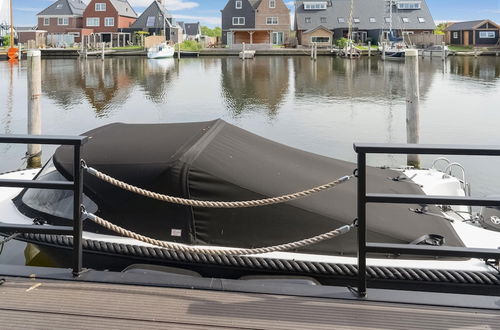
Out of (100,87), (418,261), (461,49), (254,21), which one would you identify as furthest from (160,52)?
(418,261)

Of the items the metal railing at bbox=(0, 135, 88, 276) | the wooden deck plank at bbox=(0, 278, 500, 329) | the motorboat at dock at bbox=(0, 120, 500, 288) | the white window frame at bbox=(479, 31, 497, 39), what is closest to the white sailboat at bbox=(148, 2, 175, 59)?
the white window frame at bbox=(479, 31, 497, 39)

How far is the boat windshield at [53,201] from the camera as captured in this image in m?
4.74

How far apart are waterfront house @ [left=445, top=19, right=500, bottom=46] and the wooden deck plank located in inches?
3607

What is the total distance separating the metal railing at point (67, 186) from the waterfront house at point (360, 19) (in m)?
79.3

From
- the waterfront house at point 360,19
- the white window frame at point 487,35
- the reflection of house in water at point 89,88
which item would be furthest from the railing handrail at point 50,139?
the white window frame at point 487,35

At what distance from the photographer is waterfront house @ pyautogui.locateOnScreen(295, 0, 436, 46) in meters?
80.9

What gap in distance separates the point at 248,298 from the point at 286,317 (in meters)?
0.33

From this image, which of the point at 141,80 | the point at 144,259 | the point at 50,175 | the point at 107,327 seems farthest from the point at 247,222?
the point at 141,80

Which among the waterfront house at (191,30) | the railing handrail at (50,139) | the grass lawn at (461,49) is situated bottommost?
the railing handrail at (50,139)

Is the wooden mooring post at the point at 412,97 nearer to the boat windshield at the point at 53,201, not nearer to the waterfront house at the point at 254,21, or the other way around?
the boat windshield at the point at 53,201

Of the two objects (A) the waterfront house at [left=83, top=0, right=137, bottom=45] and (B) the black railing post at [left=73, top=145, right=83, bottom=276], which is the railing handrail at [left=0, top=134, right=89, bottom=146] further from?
(A) the waterfront house at [left=83, top=0, right=137, bottom=45]

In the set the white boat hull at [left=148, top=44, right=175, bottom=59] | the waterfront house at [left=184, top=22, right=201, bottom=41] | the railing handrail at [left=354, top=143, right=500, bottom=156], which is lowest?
the railing handrail at [left=354, top=143, right=500, bottom=156]

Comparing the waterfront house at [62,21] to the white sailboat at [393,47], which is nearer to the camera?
the white sailboat at [393,47]

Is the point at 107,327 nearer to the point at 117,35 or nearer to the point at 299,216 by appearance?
the point at 299,216
